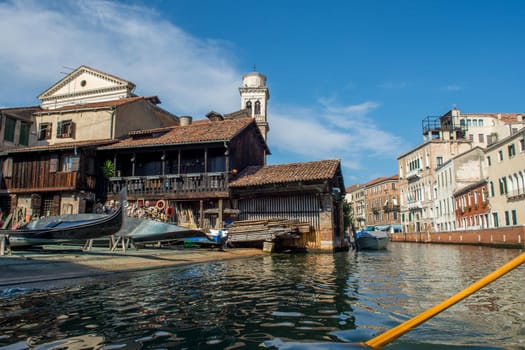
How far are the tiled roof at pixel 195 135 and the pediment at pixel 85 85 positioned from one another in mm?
11560

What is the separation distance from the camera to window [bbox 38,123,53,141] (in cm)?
2912

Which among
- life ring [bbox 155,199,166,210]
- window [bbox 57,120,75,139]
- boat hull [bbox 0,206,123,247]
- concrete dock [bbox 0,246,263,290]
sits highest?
window [bbox 57,120,75,139]

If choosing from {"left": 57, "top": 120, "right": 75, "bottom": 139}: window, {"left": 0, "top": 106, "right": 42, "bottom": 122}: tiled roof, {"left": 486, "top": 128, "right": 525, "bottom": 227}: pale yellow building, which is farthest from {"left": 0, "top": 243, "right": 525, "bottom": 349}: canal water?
{"left": 486, "top": 128, "right": 525, "bottom": 227}: pale yellow building

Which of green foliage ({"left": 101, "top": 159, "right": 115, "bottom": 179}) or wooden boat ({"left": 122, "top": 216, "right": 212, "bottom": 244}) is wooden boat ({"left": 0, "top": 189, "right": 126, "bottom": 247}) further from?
green foliage ({"left": 101, "top": 159, "right": 115, "bottom": 179})

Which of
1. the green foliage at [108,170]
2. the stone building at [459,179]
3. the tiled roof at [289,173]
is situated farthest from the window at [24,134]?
the stone building at [459,179]

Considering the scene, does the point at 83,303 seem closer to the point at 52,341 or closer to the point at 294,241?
the point at 52,341

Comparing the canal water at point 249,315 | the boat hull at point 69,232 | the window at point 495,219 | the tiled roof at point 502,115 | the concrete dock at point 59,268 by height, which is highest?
the tiled roof at point 502,115

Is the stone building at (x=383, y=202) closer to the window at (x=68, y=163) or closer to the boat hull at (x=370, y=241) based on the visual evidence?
the boat hull at (x=370, y=241)

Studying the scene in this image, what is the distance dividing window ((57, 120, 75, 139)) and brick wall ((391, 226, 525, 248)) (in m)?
35.0

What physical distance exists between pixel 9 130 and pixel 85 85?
30.2 feet

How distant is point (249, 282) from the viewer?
884 centimetres

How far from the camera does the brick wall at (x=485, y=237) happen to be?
29175 millimetres

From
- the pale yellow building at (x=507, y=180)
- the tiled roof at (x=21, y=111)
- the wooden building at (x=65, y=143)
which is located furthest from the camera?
the pale yellow building at (x=507, y=180)

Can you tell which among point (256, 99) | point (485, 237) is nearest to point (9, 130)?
point (256, 99)
